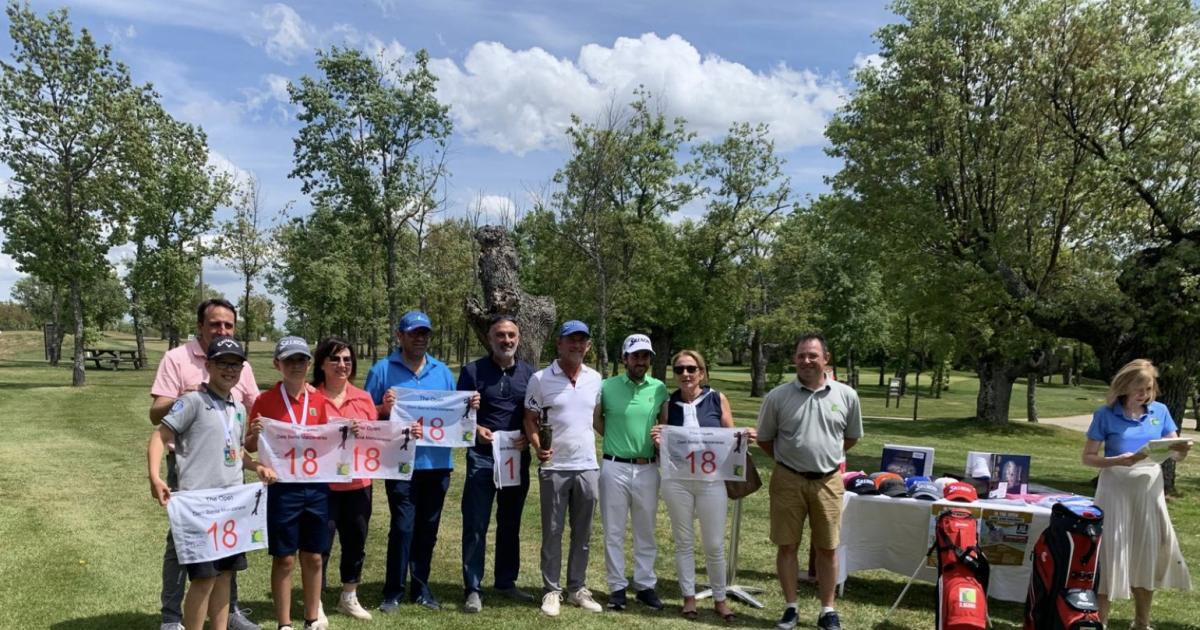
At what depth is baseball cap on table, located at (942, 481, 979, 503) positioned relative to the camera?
637 cm

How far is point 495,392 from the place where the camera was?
5.92m

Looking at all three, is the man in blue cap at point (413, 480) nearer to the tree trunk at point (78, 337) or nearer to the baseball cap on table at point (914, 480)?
the baseball cap on table at point (914, 480)

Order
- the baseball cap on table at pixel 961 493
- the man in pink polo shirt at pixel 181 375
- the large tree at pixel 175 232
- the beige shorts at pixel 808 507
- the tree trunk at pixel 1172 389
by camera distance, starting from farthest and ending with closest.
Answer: the large tree at pixel 175 232 → the tree trunk at pixel 1172 389 → the baseball cap on table at pixel 961 493 → the beige shorts at pixel 808 507 → the man in pink polo shirt at pixel 181 375

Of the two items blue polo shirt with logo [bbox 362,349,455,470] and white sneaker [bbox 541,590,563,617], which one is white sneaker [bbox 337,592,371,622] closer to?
blue polo shirt with logo [bbox 362,349,455,470]

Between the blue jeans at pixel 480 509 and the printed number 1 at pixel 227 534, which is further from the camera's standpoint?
the blue jeans at pixel 480 509

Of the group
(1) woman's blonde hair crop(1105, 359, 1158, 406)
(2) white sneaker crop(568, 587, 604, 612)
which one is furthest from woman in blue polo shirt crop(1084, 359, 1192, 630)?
(2) white sneaker crop(568, 587, 604, 612)

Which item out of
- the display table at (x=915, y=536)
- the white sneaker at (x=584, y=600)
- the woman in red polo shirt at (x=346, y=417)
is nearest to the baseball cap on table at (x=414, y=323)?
the woman in red polo shirt at (x=346, y=417)

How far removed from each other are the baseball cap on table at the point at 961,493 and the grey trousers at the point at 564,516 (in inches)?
117

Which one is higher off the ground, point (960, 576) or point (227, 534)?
point (227, 534)

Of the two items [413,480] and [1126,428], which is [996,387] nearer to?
[1126,428]

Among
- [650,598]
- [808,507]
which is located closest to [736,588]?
[650,598]

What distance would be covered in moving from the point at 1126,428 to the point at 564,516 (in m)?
4.19

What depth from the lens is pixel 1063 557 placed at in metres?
5.15

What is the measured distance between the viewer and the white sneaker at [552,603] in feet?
18.7
